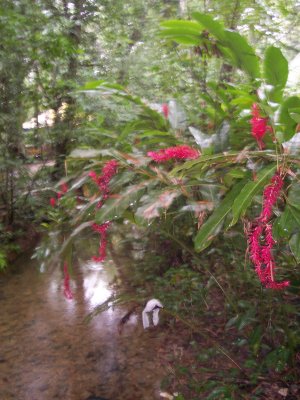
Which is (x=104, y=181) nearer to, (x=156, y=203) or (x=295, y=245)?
(x=156, y=203)

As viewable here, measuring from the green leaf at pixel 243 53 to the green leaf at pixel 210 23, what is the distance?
2 centimetres

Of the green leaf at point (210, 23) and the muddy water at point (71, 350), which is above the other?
the green leaf at point (210, 23)

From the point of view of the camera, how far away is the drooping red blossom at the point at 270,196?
31.6 inches

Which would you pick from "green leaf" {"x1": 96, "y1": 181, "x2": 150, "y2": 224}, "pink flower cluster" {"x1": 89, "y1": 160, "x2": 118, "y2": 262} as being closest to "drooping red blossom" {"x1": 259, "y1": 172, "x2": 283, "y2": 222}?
"green leaf" {"x1": 96, "y1": 181, "x2": 150, "y2": 224}

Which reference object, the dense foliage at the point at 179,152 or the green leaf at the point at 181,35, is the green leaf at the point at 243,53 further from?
the green leaf at the point at 181,35

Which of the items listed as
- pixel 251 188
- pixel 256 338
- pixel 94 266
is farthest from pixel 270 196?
pixel 94 266

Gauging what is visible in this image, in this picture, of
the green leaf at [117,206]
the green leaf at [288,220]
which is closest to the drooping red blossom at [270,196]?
the green leaf at [288,220]

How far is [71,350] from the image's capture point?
2.62 metres

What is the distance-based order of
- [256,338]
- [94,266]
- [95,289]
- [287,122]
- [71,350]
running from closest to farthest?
[287,122], [256,338], [71,350], [95,289], [94,266]

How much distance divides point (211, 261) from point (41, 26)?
9.07 feet

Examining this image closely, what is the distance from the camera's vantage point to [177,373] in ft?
6.98

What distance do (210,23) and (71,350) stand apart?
2.30m

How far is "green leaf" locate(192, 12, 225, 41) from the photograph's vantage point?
0.96m

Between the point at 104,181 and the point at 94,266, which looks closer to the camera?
the point at 104,181
